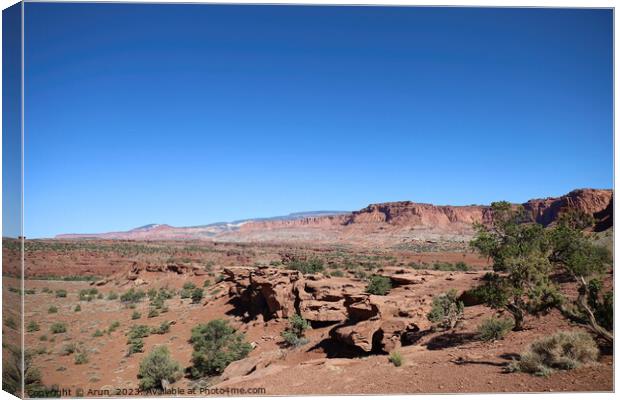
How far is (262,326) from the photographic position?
1455 centimetres

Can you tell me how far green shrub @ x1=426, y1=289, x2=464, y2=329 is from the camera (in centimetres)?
1073

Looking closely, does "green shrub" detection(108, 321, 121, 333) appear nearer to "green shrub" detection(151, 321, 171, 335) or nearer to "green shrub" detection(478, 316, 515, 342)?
"green shrub" detection(151, 321, 171, 335)

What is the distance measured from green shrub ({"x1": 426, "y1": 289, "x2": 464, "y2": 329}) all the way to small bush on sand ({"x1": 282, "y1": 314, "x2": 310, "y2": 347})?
344 centimetres

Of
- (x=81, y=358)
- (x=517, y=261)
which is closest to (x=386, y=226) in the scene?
(x=81, y=358)

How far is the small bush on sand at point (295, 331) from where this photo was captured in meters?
11.8

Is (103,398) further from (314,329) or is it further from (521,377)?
(314,329)

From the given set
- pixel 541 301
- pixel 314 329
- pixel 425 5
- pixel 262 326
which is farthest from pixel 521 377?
pixel 262 326

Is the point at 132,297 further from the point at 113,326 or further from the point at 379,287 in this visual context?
the point at 379,287

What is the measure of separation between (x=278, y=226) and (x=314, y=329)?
425 feet

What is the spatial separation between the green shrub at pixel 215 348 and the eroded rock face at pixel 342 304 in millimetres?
1822

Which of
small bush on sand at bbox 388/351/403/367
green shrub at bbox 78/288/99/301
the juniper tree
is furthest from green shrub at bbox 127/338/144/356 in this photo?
green shrub at bbox 78/288/99/301

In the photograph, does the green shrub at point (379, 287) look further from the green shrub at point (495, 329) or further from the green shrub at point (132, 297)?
the green shrub at point (132, 297)

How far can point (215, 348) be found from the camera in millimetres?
11898

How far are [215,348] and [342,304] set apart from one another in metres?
3.77
